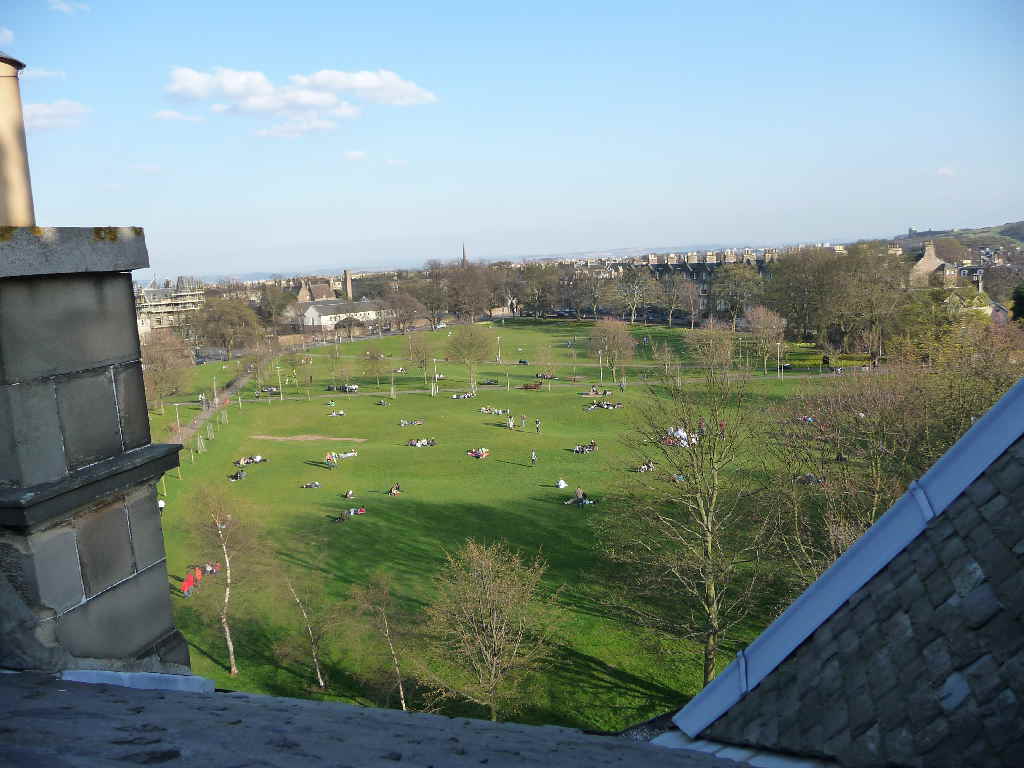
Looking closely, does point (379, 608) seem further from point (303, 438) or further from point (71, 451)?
point (303, 438)

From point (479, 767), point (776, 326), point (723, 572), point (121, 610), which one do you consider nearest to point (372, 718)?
point (479, 767)

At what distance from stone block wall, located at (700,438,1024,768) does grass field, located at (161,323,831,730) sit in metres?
13.4

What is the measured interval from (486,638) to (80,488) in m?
14.6

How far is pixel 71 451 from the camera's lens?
12.1ft

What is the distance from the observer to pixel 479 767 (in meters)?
3.19

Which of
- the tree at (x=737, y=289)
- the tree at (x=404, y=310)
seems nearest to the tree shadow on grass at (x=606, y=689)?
the tree at (x=737, y=289)

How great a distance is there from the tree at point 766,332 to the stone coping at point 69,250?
2255 inches

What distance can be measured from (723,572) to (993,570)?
14.7 m

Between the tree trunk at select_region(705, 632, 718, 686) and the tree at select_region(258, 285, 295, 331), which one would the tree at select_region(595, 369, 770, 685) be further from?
the tree at select_region(258, 285, 295, 331)

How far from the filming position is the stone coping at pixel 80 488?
11.0ft

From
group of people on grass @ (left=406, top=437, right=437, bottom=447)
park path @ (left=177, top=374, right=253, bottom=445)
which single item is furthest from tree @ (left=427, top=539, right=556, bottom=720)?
group of people on grass @ (left=406, top=437, right=437, bottom=447)

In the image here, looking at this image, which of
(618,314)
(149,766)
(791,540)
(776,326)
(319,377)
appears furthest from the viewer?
(618,314)

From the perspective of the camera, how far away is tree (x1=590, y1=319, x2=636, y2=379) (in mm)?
64812

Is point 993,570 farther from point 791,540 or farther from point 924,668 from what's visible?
point 791,540
